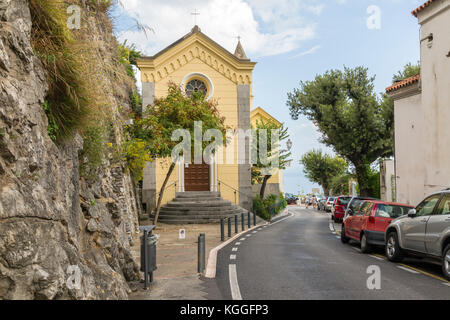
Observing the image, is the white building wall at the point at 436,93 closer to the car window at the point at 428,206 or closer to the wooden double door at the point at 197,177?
the car window at the point at 428,206

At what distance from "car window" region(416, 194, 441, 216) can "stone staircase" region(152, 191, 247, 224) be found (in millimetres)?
14137

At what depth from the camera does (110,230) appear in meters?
7.55

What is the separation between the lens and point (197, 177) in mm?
28328

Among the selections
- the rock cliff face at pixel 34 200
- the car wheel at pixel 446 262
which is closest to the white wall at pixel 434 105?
the car wheel at pixel 446 262

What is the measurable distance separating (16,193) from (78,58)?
2.66 meters

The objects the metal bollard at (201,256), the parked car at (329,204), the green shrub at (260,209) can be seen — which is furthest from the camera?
the parked car at (329,204)

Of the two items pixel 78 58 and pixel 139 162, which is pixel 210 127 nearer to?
pixel 139 162

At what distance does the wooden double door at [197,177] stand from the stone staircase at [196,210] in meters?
1.89

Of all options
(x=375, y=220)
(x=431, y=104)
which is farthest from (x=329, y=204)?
(x=375, y=220)

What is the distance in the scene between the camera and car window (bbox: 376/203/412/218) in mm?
12750

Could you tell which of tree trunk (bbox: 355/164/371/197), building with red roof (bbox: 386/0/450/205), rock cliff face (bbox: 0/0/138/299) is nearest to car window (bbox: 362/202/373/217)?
building with red roof (bbox: 386/0/450/205)

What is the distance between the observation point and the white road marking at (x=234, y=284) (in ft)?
23.8

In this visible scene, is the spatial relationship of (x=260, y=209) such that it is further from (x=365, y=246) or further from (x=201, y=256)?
(x=201, y=256)
